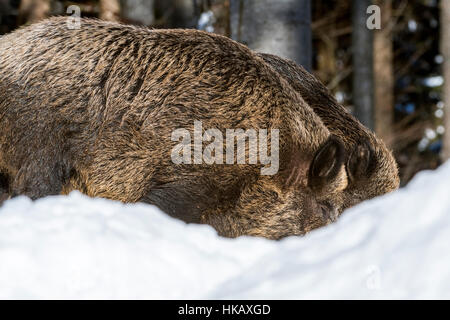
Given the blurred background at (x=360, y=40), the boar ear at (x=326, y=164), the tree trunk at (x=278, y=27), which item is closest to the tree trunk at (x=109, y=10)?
the blurred background at (x=360, y=40)

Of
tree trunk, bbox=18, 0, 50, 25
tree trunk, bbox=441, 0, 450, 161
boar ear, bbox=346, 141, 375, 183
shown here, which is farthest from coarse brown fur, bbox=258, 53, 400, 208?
tree trunk, bbox=18, 0, 50, 25

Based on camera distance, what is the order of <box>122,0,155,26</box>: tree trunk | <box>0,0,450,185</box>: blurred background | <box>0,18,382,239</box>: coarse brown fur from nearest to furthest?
<box>0,18,382,239</box>: coarse brown fur → <box>0,0,450,185</box>: blurred background → <box>122,0,155,26</box>: tree trunk

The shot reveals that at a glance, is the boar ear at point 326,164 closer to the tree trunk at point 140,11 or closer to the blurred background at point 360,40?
the blurred background at point 360,40

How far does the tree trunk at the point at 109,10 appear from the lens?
8.76 m

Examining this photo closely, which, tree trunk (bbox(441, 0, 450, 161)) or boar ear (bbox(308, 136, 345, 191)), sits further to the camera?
tree trunk (bbox(441, 0, 450, 161))

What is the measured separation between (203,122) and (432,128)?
11.0 m

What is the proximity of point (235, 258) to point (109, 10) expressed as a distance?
6.79m

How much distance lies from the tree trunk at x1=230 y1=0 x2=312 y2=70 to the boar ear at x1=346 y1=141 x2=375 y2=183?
1.31 metres

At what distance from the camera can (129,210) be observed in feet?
10.2

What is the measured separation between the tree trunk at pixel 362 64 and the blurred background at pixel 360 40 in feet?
0.05

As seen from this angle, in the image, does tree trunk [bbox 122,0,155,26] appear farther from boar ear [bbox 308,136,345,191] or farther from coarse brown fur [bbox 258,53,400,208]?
boar ear [bbox 308,136,345,191]

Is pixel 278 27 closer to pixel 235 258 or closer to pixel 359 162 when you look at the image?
pixel 359 162

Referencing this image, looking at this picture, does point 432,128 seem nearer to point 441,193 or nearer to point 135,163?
point 135,163

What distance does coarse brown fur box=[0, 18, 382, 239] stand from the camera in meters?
4.25
